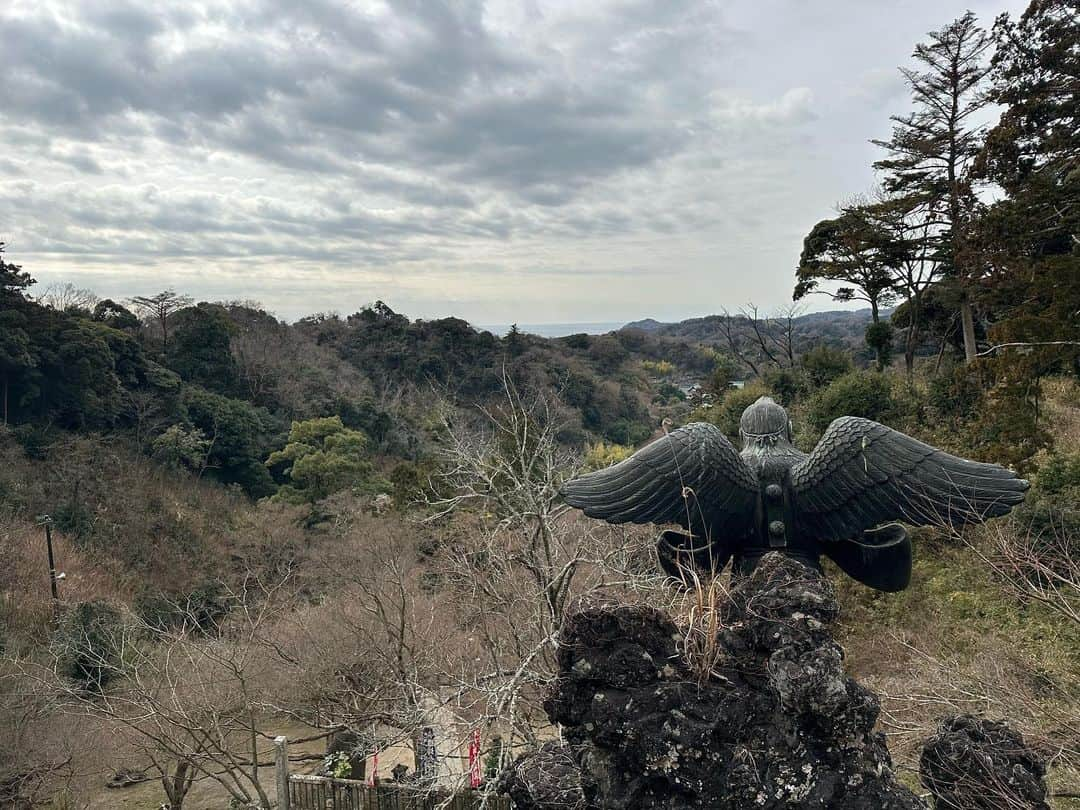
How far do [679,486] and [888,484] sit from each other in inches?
42.6

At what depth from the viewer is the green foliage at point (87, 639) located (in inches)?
437

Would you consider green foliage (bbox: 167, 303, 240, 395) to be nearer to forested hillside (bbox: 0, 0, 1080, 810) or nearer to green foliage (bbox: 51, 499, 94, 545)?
forested hillside (bbox: 0, 0, 1080, 810)

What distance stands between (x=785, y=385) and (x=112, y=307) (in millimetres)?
26893

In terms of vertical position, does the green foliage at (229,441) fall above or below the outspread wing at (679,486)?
below

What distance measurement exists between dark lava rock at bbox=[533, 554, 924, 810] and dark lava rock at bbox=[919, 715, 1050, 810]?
1.70 ft

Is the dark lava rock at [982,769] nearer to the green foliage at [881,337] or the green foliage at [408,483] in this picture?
the green foliage at [408,483]

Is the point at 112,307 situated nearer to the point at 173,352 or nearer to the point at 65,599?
the point at 173,352

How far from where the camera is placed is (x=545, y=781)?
97.1 inches

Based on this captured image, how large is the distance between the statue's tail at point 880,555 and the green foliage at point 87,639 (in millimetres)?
11455

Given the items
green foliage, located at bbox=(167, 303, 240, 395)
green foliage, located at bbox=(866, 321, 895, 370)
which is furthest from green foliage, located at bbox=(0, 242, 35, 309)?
green foliage, located at bbox=(866, 321, 895, 370)

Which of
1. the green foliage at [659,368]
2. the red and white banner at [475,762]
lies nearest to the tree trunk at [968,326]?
the red and white banner at [475,762]

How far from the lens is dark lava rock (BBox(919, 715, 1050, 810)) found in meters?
2.17

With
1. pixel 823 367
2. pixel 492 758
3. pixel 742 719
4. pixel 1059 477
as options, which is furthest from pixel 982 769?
pixel 823 367

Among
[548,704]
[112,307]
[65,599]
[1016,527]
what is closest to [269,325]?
[112,307]
